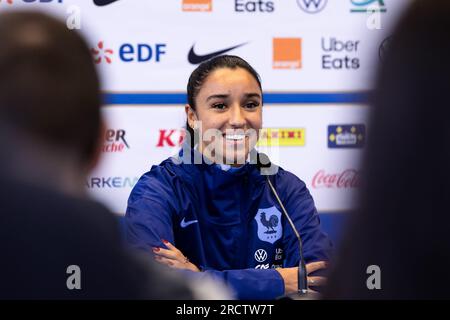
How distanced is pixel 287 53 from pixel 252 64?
163 millimetres

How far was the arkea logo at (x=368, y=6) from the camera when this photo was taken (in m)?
2.41

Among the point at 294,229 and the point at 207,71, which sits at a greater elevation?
the point at 207,71

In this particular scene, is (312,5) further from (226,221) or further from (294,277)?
(294,277)

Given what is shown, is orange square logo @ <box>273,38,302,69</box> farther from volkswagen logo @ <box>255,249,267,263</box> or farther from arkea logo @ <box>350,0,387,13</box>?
volkswagen logo @ <box>255,249,267,263</box>

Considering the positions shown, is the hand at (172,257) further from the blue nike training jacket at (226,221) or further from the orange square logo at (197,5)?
the orange square logo at (197,5)

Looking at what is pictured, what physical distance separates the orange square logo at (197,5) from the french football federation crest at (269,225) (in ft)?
3.02

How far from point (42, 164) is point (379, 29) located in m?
A: 1.96

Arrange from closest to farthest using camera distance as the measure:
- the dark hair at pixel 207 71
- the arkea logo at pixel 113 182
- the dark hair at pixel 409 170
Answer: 1. the dark hair at pixel 409 170
2. the dark hair at pixel 207 71
3. the arkea logo at pixel 113 182

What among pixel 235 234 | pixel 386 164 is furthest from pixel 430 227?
pixel 235 234

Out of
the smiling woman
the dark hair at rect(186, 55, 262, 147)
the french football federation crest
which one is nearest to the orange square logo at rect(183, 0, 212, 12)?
the dark hair at rect(186, 55, 262, 147)

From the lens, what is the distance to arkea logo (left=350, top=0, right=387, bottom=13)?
241 centimetres

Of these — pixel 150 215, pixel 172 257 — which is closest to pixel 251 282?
pixel 172 257

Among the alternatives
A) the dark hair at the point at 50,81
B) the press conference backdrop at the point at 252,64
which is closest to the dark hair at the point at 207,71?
the press conference backdrop at the point at 252,64

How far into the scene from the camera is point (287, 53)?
2512 millimetres
